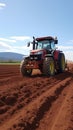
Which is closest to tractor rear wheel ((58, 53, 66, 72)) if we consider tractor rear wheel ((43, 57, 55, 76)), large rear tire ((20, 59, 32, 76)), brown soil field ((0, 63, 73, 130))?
tractor rear wheel ((43, 57, 55, 76))

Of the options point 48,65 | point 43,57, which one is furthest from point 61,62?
point 48,65

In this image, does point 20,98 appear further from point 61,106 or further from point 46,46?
point 46,46

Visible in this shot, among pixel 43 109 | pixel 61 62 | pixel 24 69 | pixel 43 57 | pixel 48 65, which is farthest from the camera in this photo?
pixel 61 62

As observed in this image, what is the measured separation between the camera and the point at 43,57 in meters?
17.3

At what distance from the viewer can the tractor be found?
16.8 meters

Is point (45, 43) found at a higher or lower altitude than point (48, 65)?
higher

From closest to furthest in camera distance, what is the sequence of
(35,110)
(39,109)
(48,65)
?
(35,110), (39,109), (48,65)

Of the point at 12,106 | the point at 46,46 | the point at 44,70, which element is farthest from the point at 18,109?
the point at 46,46

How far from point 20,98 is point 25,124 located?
292cm

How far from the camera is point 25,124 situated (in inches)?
255

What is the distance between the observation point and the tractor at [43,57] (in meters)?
16.8

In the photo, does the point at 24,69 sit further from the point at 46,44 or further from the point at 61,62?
the point at 61,62

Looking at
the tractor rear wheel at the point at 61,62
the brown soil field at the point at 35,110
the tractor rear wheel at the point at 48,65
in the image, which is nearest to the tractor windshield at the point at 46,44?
the tractor rear wheel at the point at 48,65

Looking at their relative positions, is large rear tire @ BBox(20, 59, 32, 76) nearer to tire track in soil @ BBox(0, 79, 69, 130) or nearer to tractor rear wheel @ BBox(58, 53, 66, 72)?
tractor rear wheel @ BBox(58, 53, 66, 72)
